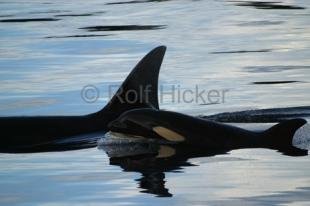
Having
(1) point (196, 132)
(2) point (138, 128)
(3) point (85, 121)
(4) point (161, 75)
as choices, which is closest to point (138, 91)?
(3) point (85, 121)

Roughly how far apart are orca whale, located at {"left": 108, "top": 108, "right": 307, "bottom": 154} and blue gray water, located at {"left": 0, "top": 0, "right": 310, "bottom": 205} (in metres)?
0.27

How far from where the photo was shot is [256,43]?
21.2m

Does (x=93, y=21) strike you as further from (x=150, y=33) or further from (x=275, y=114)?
(x=275, y=114)

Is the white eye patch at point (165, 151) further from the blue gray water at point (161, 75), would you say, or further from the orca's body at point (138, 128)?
the blue gray water at point (161, 75)

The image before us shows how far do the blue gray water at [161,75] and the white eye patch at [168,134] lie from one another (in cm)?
57

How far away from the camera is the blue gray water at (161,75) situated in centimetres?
903

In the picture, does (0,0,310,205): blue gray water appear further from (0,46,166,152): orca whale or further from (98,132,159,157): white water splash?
(0,46,166,152): orca whale

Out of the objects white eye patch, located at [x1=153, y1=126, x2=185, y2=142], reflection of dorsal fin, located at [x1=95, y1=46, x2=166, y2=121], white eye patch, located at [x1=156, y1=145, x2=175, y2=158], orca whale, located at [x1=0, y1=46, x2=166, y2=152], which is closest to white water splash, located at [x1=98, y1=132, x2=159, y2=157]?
white eye patch, located at [x1=156, y1=145, x2=175, y2=158]

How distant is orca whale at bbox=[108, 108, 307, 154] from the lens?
425 inches

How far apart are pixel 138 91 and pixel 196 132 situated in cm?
172

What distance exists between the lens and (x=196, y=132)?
10867 mm

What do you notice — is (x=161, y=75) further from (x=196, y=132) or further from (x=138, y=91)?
(x=196, y=132)

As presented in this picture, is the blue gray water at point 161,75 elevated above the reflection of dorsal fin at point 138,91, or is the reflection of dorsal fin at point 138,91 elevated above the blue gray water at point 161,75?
the reflection of dorsal fin at point 138,91

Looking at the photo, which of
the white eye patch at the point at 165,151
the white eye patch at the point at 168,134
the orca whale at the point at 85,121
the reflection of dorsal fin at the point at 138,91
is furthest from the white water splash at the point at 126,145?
the reflection of dorsal fin at the point at 138,91
